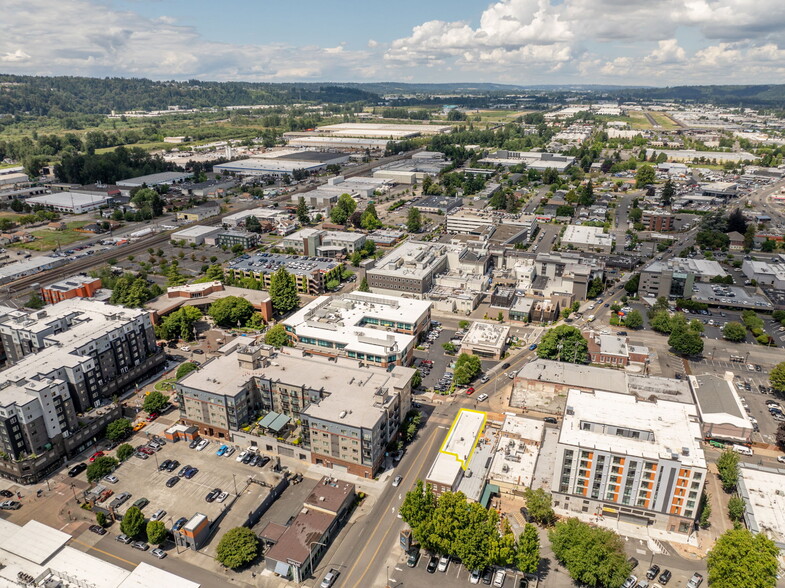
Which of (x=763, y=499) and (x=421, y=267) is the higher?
(x=421, y=267)

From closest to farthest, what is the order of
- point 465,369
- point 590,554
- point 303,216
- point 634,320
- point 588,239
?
point 590,554 → point 465,369 → point 634,320 → point 588,239 → point 303,216

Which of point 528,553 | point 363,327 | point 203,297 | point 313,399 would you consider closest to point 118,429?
point 313,399

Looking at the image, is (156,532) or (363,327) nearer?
(156,532)

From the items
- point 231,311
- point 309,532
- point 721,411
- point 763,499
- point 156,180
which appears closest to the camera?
point 309,532

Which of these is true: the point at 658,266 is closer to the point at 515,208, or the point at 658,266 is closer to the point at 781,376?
the point at 781,376

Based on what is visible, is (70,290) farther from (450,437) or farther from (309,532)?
(450,437)

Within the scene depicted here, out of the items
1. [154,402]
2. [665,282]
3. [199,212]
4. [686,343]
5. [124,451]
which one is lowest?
[124,451]
